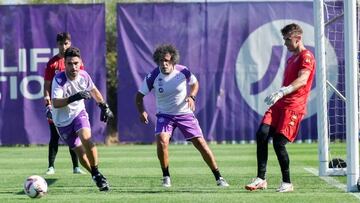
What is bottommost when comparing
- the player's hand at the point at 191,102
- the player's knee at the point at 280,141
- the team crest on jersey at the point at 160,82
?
the player's knee at the point at 280,141

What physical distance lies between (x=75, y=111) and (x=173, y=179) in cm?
252

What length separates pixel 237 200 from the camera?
10.7 m

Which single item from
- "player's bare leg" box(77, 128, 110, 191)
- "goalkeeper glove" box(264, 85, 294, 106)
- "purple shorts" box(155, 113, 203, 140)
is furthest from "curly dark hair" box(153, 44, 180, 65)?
"goalkeeper glove" box(264, 85, 294, 106)

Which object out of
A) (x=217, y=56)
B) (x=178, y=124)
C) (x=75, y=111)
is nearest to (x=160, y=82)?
(x=178, y=124)

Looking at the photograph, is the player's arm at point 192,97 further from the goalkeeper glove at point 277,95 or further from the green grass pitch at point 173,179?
the goalkeeper glove at point 277,95

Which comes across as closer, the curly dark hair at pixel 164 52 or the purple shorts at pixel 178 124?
the curly dark hair at pixel 164 52

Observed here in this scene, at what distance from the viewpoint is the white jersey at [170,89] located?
518 inches

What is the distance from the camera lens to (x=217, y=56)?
28312mm

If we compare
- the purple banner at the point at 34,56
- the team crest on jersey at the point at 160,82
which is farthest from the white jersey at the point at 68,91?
the purple banner at the point at 34,56

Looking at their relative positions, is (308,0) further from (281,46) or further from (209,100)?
(209,100)

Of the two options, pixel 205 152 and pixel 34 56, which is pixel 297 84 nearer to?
pixel 205 152

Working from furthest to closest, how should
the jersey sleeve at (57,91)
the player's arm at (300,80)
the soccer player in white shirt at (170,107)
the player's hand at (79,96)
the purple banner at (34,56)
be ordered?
the purple banner at (34,56) → the soccer player in white shirt at (170,107) → the jersey sleeve at (57,91) → the player's hand at (79,96) → the player's arm at (300,80)

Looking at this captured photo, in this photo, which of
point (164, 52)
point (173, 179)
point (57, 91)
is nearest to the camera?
point (57, 91)

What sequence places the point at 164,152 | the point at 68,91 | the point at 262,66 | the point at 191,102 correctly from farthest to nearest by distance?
the point at 262,66 < the point at 164,152 < the point at 191,102 < the point at 68,91
